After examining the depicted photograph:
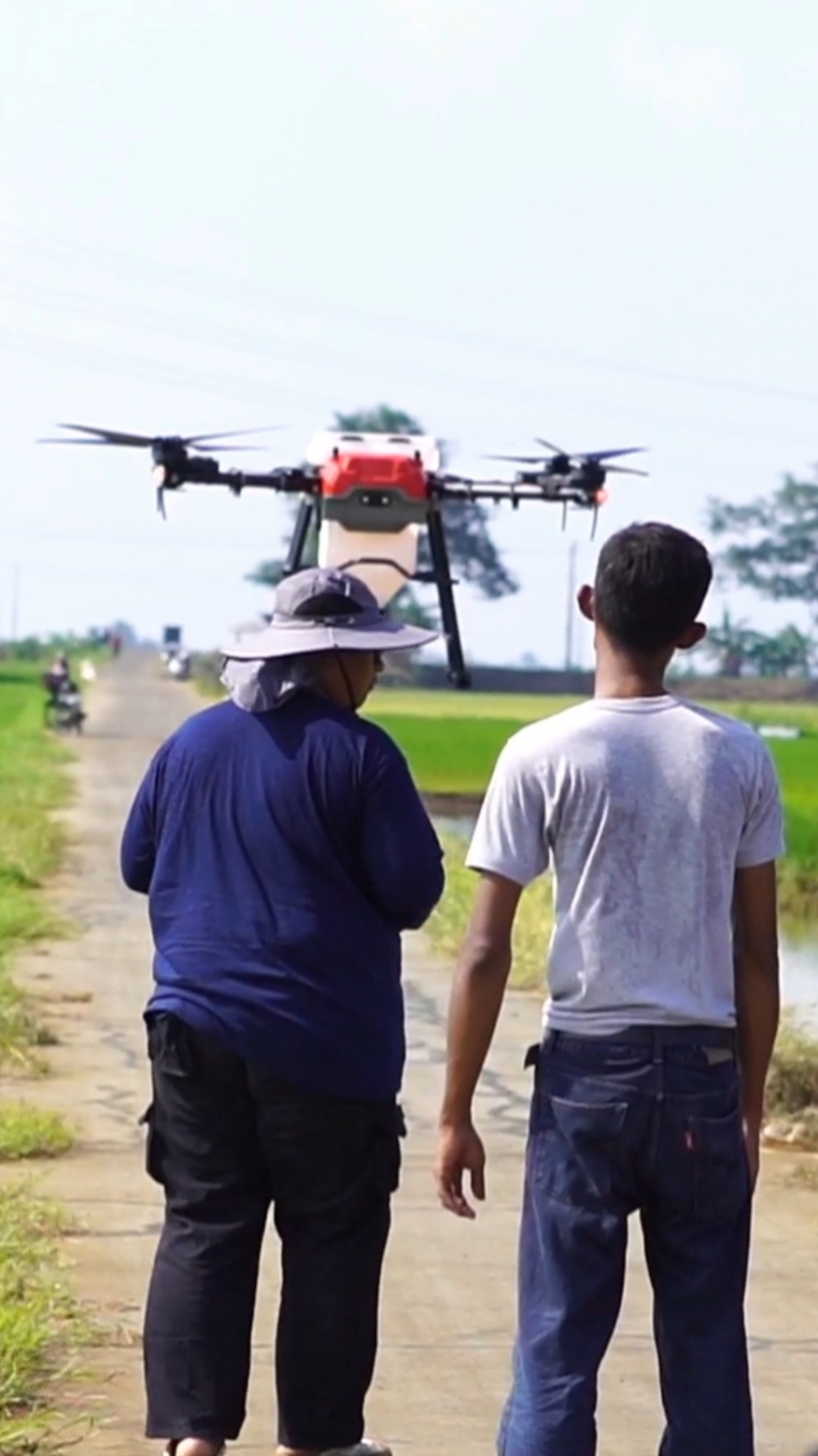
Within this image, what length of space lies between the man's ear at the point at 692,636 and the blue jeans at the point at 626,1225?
0.66 m

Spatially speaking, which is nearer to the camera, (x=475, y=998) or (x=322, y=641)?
(x=475, y=998)

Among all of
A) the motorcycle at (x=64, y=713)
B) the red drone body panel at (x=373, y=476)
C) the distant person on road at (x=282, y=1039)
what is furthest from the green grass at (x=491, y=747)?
the distant person on road at (x=282, y=1039)

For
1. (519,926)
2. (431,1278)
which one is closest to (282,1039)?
(431,1278)

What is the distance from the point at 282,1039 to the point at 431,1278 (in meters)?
2.38

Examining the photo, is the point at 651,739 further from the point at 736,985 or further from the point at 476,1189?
the point at 476,1189

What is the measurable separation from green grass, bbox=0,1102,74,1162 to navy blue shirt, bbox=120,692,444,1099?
363cm

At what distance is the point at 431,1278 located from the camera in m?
7.37

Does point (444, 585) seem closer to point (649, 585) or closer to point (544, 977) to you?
point (544, 977)

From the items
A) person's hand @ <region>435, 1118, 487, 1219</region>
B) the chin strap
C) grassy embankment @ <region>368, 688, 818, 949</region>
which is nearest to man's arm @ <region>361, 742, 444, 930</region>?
the chin strap

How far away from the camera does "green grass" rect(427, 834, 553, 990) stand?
46.0 ft

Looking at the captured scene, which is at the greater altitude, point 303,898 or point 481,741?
point 303,898

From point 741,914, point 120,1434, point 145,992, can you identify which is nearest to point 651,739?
point 741,914

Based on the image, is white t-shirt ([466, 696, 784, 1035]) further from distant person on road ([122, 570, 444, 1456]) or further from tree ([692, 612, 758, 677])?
tree ([692, 612, 758, 677])

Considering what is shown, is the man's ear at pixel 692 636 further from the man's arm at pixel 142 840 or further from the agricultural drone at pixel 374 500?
the agricultural drone at pixel 374 500
